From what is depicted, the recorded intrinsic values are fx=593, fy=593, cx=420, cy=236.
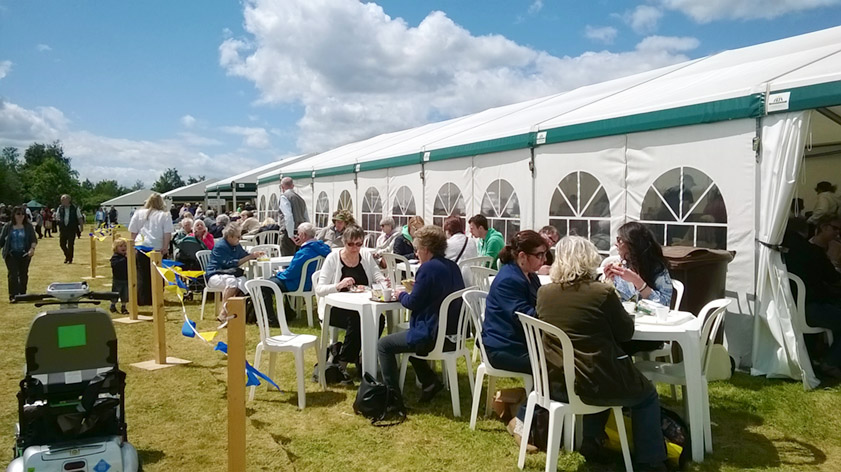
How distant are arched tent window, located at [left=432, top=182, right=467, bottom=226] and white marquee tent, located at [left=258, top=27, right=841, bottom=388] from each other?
0.12 ft

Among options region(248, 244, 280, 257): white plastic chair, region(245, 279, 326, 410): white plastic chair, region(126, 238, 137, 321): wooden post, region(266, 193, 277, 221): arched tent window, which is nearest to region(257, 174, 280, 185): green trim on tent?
region(266, 193, 277, 221): arched tent window

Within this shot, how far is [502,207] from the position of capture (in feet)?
24.9

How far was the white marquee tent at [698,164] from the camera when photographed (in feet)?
14.7

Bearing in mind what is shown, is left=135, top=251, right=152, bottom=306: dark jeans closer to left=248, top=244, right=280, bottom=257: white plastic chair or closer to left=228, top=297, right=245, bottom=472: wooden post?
left=248, top=244, right=280, bottom=257: white plastic chair

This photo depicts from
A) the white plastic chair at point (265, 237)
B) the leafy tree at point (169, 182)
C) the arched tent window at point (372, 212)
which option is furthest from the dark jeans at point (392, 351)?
the leafy tree at point (169, 182)

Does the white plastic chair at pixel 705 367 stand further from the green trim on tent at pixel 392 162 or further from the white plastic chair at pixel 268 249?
the white plastic chair at pixel 268 249

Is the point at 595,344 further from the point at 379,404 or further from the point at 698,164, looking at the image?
the point at 698,164

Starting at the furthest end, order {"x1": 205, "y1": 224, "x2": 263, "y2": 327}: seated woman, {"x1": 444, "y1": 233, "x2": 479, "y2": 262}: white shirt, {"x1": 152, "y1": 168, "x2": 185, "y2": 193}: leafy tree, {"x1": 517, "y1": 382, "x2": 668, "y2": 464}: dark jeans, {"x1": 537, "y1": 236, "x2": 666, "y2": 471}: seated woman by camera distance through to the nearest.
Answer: {"x1": 152, "y1": 168, "x2": 185, "y2": 193}: leafy tree < {"x1": 205, "y1": 224, "x2": 263, "y2": 327}: seated woman < {"x1": 444, "y1": 233, "x2": 479, "y2": 262}: white shirt < {"x1": 517, "y1": 382, "x2": 668, "y2": 464}: dark jeans < {"x1": 537, "y1": 236, "x2": 666, "y2": 471}: seated woman

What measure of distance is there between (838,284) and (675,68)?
4.35 metres

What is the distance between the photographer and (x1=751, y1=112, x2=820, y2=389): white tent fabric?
438 cm

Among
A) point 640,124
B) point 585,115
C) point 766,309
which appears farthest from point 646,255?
point 585,115

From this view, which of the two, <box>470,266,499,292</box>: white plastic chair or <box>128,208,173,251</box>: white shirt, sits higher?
<box>128,208,173,251</box>: white shirt

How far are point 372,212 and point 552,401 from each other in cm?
859

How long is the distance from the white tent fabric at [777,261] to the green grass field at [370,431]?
152 mm
